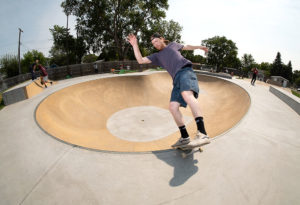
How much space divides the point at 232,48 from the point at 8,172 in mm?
65952

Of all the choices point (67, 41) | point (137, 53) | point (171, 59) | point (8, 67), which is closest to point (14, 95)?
point (137, 53)

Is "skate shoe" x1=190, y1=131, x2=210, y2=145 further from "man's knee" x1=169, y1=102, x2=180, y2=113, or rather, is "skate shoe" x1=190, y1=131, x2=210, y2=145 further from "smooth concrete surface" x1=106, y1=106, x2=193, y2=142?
"smooth concrete surface" x1=106, y1=106, x2=193, y2=142

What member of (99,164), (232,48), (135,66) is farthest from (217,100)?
(232,48)

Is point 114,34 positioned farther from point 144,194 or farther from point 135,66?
point 144,194

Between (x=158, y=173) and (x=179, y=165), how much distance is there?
466 millimetres

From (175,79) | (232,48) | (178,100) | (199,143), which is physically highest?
(232,48)

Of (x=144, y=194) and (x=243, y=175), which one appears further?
(x=243, y=175)

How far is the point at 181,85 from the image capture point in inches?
113

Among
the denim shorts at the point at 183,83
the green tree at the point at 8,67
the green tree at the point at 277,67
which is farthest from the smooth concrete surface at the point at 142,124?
the green tree at the point at 277,67

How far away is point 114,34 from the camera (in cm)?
2852

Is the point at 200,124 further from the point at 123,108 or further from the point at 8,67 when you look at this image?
the point at 8,67

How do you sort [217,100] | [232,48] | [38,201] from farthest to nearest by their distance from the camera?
[232,48]
[217,100]
[38,201]

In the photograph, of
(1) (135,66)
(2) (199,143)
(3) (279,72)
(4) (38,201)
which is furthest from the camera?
(3) (279,72)

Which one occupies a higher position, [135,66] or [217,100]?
[135,66]
